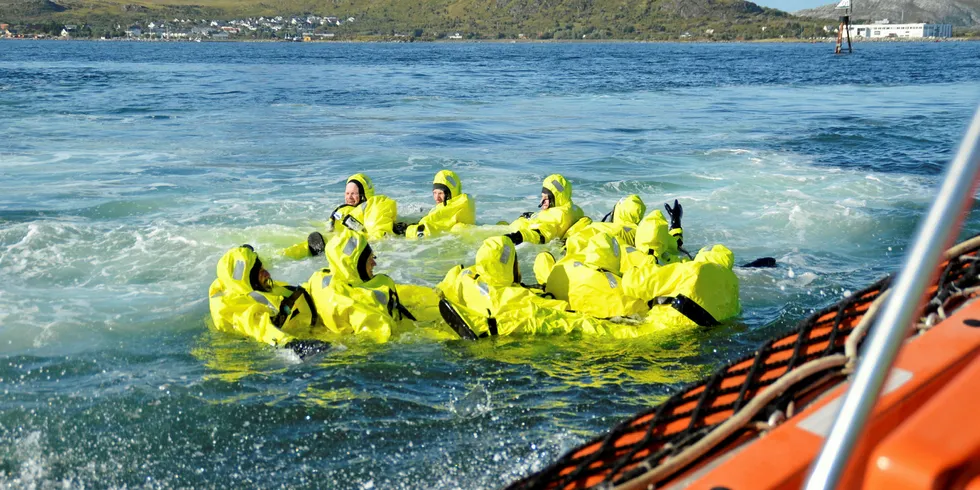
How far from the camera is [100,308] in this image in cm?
869

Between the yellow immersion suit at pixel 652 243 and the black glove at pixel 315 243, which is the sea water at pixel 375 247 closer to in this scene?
the black glove at pixel 315 243

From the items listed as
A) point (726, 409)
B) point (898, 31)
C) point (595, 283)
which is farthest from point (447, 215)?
point (898, 31)

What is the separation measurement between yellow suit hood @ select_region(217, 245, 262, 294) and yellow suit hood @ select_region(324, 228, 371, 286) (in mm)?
631

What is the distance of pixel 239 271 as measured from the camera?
7023 millimetres

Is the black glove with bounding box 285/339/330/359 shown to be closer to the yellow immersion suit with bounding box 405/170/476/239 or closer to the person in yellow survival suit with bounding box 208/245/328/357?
the person in yellow survival suit with bounding box 208/245/328/357

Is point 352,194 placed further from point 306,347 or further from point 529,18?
point 529,18

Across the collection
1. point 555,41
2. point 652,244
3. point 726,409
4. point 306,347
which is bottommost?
point 306,347

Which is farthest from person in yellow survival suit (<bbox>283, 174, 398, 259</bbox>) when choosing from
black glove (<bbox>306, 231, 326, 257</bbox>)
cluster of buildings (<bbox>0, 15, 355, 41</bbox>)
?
cluster of buildings (<bbox>0, 15, 355, 41</bbox>)

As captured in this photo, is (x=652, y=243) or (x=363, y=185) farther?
(x=363, y=185)

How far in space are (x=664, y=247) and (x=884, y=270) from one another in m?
3.61

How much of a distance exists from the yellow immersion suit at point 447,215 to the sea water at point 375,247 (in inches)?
7.4

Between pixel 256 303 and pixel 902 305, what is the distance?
21.1 feet

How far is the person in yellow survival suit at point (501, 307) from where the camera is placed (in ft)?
23.3

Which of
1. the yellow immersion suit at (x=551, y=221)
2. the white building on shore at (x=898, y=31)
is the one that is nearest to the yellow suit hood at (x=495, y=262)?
the yellow immersion suit at (x=551, y=221)
